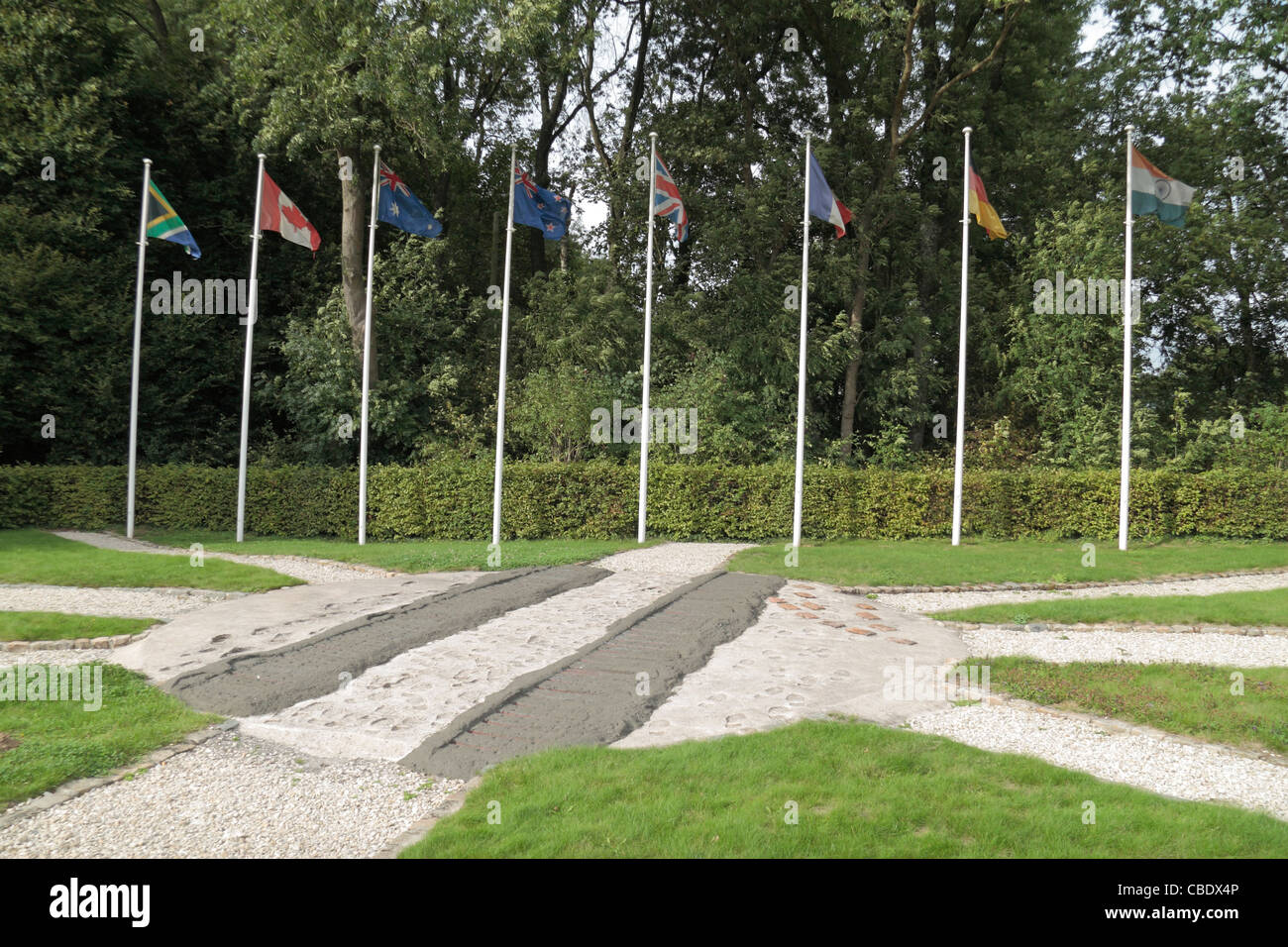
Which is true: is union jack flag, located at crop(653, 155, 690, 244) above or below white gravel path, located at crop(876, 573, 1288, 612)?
above

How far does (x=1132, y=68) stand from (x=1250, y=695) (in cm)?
2937

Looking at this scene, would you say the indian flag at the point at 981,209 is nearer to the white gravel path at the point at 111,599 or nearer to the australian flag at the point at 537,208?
the australian flag at the point at 537,208

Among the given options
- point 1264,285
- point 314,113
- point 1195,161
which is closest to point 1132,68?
point 1195,161

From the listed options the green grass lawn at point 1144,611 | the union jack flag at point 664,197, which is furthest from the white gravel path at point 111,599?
the union jack flag at point 664,197

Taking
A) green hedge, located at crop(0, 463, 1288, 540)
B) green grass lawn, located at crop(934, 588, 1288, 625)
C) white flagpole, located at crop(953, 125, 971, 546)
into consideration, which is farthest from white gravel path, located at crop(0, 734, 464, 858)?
white flagpole, located at crop(953, 125, 971, 546)

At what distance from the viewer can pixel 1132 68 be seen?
99.4ft

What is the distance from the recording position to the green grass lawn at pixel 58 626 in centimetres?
1146

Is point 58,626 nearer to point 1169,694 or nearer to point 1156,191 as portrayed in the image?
point 1169,694

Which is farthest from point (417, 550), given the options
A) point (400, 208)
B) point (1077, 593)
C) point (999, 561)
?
point (1077, 593)

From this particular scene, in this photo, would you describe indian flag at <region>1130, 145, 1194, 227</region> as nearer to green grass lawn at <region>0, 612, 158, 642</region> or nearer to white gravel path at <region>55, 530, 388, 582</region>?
white gravel path at <region>55, 530, 388, 582</region>

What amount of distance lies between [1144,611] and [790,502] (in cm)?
1007

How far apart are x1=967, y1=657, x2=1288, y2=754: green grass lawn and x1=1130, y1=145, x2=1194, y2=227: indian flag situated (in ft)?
47.5

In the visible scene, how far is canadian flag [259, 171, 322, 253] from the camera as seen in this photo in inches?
848

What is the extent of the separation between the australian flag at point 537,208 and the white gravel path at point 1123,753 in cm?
1657
